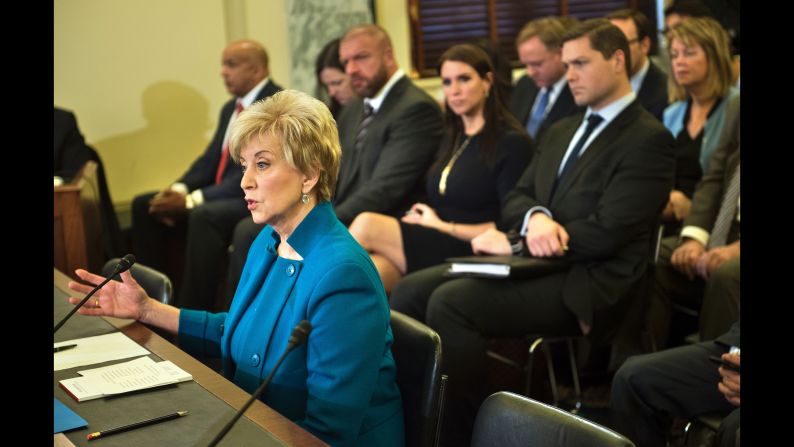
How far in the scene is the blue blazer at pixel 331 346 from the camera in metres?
1.80

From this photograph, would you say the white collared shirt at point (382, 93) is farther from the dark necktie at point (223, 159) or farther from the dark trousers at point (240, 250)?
the dark necktie at point (223, 159)

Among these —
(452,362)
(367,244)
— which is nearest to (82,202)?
(367,244)

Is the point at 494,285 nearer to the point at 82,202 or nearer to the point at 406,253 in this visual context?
the point at 406,253

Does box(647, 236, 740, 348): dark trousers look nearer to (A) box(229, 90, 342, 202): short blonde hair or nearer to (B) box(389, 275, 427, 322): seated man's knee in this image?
(B) box(389, 275, 427, 322): seated man's knee

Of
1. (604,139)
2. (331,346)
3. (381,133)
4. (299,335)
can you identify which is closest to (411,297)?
(604,139)

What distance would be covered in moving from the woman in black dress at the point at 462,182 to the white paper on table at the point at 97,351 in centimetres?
174

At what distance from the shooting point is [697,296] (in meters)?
3.69

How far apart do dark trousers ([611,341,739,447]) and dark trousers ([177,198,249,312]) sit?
2.86 meters

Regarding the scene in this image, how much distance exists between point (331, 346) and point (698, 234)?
2282 millimetres

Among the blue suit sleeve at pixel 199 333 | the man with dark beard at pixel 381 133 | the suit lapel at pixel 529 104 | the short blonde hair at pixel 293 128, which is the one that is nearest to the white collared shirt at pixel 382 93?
the man with dark beard at pixel 381 133

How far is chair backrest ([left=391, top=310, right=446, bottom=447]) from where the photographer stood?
188 cm

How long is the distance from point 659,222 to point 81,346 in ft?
6.94

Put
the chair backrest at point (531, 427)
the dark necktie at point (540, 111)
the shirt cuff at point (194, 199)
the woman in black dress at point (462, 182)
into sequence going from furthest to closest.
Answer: the shirt cuff at point (194, 199), the dark necktie at point (540, 111), the woman in black dress at point (462, 182), the chair backrest at point (531, 427)
